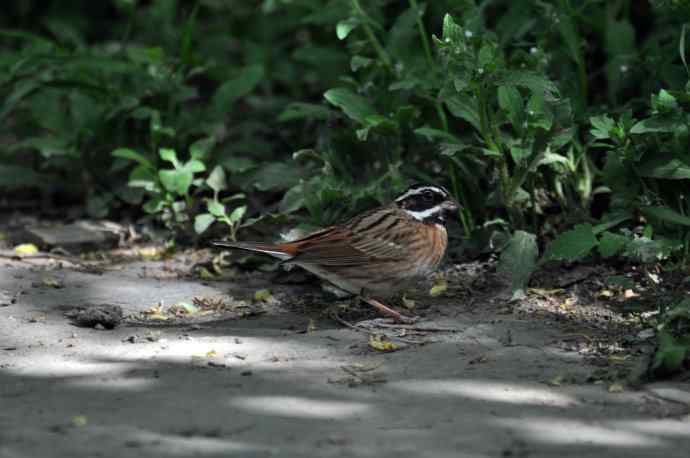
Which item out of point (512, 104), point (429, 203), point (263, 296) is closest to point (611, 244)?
point (512, 104)

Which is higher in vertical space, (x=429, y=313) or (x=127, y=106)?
(x=127, y=106)

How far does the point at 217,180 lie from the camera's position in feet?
26.2

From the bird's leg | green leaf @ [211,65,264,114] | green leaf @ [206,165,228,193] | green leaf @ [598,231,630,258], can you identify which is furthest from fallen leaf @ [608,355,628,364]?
green leaf @ [211,65,264,114]

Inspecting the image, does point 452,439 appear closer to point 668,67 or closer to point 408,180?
point 408,180

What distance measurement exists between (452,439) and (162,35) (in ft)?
20.8

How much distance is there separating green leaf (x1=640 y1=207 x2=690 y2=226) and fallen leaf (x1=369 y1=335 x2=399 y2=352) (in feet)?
5.63

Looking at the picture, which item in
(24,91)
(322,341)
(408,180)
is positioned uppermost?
(24,91)

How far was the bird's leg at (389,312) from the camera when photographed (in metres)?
6.39

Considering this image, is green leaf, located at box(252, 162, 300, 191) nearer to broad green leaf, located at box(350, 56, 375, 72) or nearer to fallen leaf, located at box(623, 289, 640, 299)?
broad green leaf, located at box(350, 56, 375, 72)

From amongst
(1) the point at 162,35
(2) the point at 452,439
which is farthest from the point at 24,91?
(2) the point at 452,439

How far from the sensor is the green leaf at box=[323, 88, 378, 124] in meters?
7.43

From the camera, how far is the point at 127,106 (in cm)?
838

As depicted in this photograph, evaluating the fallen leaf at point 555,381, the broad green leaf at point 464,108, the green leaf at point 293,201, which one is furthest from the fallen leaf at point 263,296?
the fallen leaf at point 555,381

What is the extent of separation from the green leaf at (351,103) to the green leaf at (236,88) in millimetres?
1157
